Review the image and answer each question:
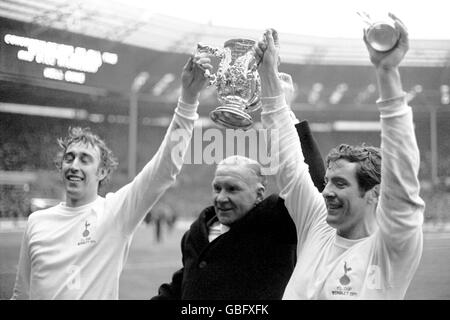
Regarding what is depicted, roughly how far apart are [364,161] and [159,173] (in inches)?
16.2

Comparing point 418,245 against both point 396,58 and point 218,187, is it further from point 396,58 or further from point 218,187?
point 218,187

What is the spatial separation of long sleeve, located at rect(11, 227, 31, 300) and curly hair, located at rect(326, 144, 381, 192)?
2.33 feet

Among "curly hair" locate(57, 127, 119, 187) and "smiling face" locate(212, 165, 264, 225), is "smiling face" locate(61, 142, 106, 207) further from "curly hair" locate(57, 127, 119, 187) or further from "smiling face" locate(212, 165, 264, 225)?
"smiling face" locate(212, 165, 264, 225)

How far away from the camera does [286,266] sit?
3.67 feet

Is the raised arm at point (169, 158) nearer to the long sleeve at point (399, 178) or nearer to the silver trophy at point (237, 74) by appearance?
the silver trophy at point (237, 74)

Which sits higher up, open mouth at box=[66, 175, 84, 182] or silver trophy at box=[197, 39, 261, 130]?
silver trophy at box=[197, 39, 261, 130]

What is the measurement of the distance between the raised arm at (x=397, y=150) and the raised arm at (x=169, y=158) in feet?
1.31

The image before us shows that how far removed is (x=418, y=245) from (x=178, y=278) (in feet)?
2.04

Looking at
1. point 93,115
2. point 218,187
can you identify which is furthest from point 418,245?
point 93,115

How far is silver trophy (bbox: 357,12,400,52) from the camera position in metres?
0.80

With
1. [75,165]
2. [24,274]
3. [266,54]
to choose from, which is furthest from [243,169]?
[24,274]

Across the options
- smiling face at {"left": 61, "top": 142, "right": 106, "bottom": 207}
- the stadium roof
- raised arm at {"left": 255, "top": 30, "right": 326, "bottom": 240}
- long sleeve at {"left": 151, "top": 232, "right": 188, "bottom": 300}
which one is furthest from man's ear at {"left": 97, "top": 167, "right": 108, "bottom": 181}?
the stadium roof

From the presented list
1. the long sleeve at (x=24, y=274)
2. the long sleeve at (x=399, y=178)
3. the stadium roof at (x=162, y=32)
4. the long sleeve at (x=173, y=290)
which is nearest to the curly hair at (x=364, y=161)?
the long sleeve at (x=399, y=178)

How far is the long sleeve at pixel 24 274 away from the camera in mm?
1185
